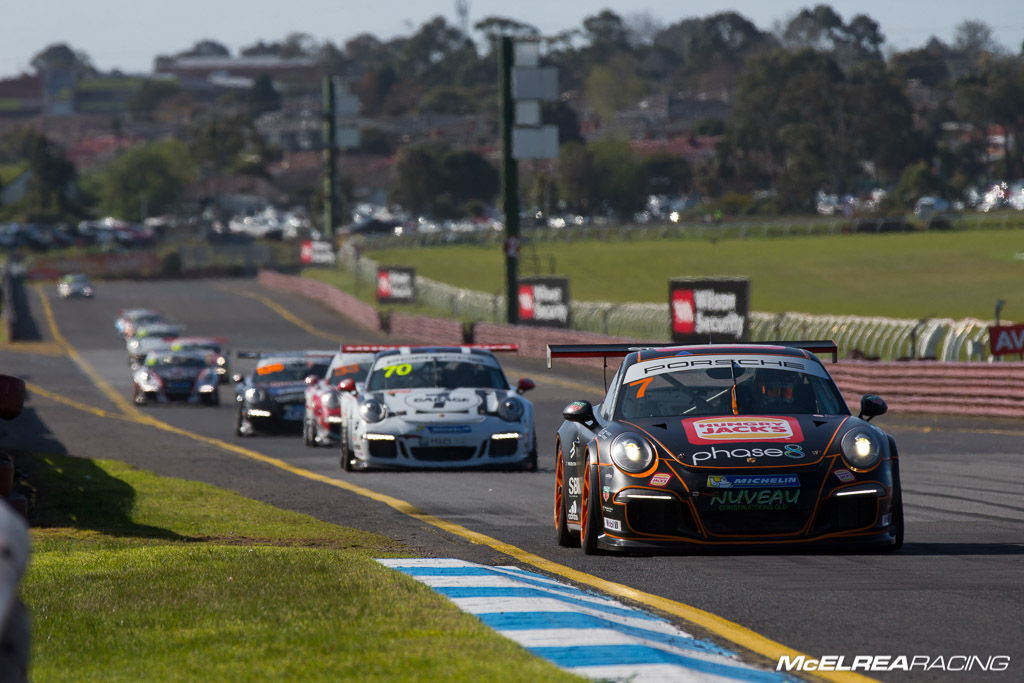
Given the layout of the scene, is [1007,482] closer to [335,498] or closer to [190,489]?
[335,498]

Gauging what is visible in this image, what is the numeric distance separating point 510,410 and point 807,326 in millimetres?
17143

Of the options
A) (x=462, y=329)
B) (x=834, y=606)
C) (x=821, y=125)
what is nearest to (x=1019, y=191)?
(x=821, y=125)

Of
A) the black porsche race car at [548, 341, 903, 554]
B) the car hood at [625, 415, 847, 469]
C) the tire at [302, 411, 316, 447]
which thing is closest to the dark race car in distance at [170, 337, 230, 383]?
the tire at [302, 411, 316, 447]

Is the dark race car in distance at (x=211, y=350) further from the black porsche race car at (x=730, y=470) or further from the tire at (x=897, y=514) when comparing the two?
the tire at (x=897, y=514)

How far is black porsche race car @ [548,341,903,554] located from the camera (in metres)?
9.77

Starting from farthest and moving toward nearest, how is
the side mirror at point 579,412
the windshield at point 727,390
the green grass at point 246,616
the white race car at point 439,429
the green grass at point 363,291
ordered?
the green grass at point 363,291 < the white race car at point 439,429 < the windshield at point 727,390 < the side mirror at point 579,412 < the green grass at point 246,616

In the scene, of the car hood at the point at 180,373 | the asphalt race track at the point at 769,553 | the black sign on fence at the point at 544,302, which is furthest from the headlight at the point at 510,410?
the black sign on fence at the point at 544,302

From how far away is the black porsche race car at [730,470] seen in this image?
977cm

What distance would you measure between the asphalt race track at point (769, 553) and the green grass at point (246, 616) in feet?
4.71

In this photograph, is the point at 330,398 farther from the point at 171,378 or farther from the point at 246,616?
the point at 171,378

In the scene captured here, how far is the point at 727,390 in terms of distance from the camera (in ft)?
35.7

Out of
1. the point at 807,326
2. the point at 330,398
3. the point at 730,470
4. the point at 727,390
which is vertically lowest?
the point at 807,326

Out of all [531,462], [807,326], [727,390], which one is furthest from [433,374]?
[807,326]
